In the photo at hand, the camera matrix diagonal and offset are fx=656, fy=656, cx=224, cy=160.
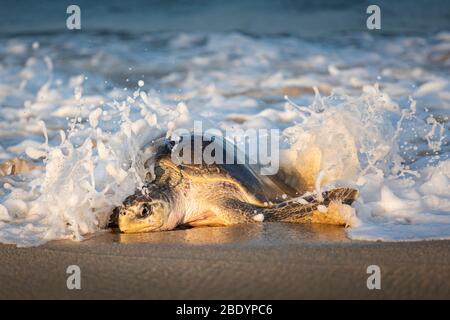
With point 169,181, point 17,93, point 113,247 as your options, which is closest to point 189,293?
point 113,247

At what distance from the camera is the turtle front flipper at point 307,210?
368 cm

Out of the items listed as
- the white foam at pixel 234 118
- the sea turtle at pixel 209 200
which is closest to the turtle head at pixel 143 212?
the sea turtle at pixel 209 200

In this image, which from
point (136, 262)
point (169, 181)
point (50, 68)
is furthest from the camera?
point (50, 68)

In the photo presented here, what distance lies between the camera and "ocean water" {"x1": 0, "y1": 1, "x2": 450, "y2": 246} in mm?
3719

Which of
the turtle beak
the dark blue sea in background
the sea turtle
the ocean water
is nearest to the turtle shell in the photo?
the sea turtle

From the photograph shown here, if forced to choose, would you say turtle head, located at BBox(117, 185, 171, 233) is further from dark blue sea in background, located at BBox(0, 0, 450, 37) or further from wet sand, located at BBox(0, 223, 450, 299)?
dark blue sea in background, located at BBox(0, 0, 450, 37)

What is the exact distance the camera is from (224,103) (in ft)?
24.6

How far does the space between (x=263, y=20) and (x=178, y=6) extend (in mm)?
2505

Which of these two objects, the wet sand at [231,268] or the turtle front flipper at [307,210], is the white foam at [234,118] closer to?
the turtle front flipper at [307,210]

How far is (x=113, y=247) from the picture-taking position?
325 centimetres

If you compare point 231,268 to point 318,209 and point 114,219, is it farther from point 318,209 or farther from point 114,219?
point 114,219

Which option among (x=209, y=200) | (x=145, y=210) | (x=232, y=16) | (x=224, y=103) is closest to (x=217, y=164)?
(x=209, y=200)
